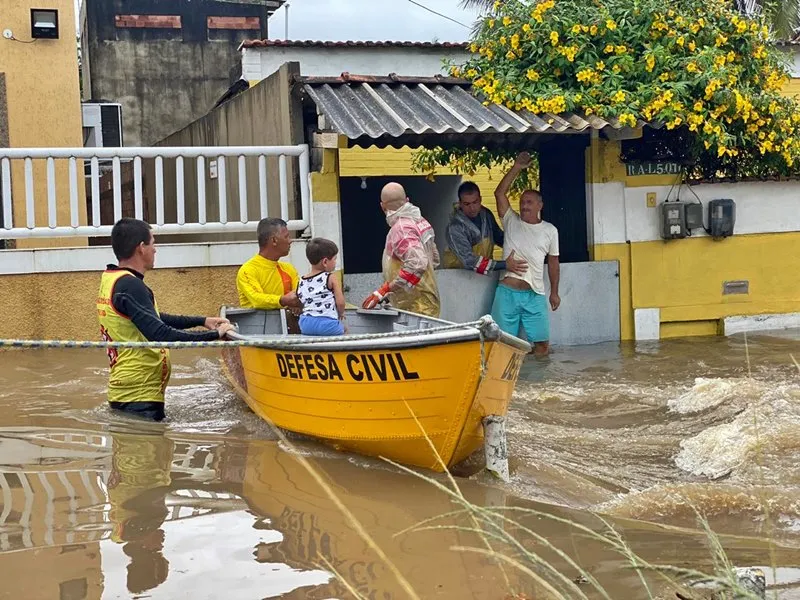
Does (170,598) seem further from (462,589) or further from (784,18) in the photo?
(784,18)

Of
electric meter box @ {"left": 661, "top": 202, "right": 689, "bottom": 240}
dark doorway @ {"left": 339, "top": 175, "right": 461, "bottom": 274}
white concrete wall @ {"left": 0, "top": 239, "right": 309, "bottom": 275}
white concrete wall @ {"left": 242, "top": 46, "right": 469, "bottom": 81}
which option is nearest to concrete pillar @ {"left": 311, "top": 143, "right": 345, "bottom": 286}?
white concrete wall @ {"left": 0, "top": 239, "right": 309, "bottom": 275}

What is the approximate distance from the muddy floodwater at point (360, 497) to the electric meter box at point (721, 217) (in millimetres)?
3028

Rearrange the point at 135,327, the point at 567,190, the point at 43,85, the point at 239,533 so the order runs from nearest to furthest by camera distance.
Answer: the point at 239,533 < the point at 135,327 < the point at 567,190 < the point at 43,85

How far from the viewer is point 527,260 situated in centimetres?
1061

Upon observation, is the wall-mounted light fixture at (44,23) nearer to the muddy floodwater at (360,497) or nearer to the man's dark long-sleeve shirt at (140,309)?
the muddy floodwater at (360,497)

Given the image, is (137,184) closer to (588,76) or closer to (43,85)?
(588,76)

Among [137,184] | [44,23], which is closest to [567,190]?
[137,184]

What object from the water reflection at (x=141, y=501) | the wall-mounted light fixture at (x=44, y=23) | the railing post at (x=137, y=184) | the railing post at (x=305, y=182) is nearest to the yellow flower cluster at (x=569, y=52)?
the railing post at (x=305, y=182)

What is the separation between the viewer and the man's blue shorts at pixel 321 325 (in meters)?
7.18

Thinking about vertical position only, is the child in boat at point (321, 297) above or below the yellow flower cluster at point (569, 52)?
below

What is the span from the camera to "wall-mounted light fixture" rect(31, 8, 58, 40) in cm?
1548

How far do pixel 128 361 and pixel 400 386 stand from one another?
214 cm

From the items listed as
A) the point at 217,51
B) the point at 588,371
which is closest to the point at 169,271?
the point at 588,371

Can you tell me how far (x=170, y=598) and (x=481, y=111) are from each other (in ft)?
25.2
